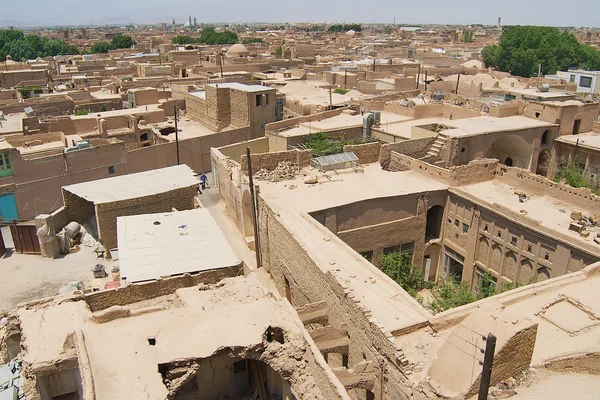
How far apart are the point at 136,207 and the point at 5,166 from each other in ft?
24.6

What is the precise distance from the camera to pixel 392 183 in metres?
19.8

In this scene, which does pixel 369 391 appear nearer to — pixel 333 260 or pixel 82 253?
pixel 333 260

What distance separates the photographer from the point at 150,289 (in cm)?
1177

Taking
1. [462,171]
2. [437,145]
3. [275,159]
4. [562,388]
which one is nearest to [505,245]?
[462,171]

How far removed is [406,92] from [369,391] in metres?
28.9

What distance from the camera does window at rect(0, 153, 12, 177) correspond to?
64.7ft

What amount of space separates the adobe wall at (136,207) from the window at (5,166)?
198 inches

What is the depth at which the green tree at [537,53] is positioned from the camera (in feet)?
220

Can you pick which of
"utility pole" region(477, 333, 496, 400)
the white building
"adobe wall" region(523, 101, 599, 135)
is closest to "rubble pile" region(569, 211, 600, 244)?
"utility pole" region(477, 333, 496, 400)

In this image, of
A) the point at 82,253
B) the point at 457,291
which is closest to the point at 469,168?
the point at 457,291

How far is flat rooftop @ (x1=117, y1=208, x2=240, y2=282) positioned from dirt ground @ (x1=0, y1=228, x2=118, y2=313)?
122cm

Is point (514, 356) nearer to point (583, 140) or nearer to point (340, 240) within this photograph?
point (340, 240)

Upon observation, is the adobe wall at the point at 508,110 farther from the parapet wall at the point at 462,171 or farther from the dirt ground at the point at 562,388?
the dirt ground at the point at 562,388

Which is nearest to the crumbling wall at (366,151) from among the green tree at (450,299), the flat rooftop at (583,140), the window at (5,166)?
the green tree at (450,299)
